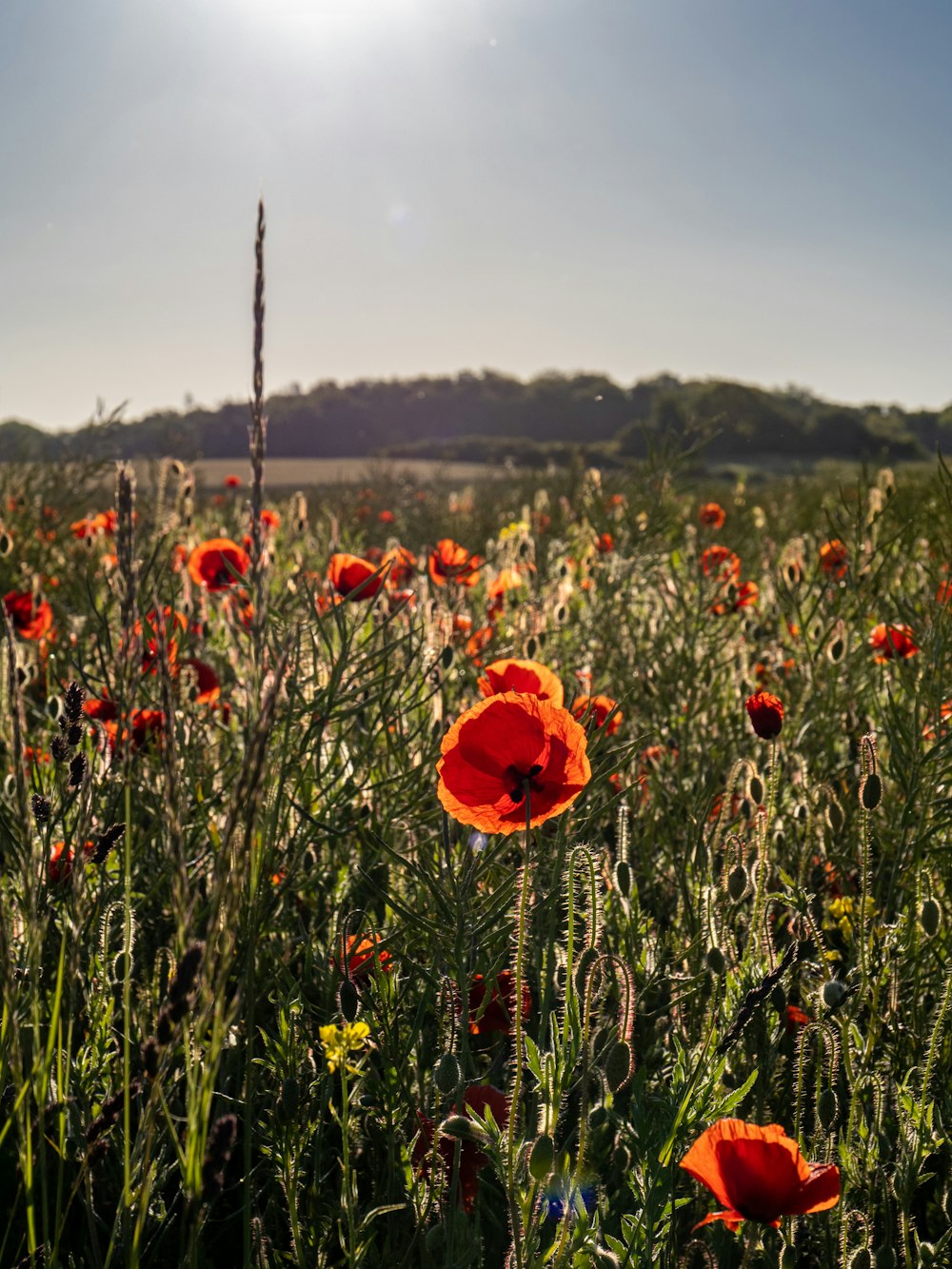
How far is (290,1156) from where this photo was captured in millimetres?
1205

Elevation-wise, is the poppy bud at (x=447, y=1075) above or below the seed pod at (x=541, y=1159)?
below

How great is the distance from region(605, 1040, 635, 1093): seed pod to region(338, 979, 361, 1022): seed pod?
0.30 m

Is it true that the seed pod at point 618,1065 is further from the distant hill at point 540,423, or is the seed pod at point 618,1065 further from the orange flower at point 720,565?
the distant hill at point 540,423

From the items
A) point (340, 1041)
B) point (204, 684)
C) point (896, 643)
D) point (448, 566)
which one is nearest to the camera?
point (340, 1041)

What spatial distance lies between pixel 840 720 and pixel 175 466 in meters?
2.87

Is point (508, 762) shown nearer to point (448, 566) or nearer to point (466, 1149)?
point (466, 1149)

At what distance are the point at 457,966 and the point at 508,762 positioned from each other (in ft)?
0.84

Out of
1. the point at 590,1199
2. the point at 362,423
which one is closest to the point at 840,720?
the point at 590,1199

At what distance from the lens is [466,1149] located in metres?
1.16

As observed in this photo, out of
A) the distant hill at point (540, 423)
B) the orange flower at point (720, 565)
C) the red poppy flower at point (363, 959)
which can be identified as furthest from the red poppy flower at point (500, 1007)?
the distant hill at point (540, 423)

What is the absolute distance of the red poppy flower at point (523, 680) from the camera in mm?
1431

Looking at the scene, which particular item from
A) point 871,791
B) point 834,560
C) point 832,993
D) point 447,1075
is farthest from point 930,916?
point 834,560

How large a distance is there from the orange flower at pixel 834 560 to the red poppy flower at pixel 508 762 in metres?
1.76

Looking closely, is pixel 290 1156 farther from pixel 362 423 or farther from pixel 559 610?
pixel 362 423
